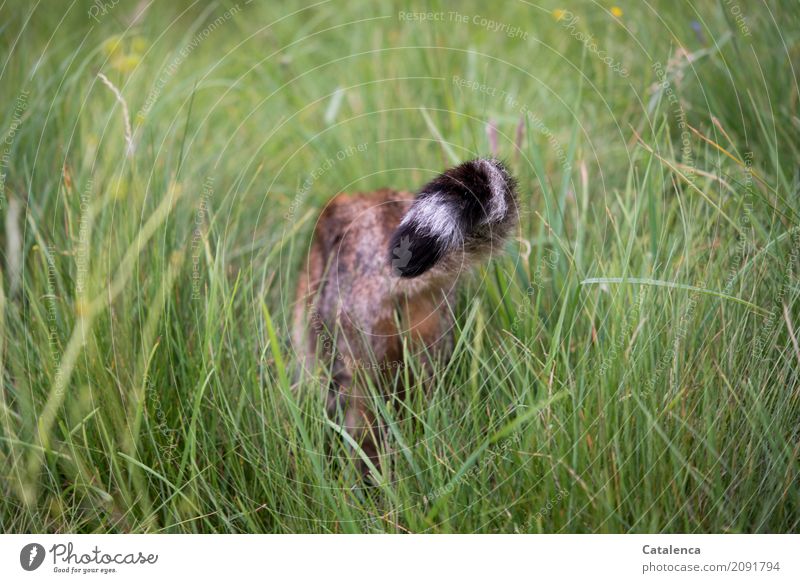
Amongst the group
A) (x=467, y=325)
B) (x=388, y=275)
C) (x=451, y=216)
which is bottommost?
(x=467, y=325)

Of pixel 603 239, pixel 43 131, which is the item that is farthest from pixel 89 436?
pixel 603 239

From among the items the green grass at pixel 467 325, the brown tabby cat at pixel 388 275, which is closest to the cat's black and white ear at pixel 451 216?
the brown tabby cat at pixel 388 275

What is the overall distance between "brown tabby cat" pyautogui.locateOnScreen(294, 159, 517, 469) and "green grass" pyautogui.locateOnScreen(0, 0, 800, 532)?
→ 0.10m

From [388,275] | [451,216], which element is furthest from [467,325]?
[451,216]

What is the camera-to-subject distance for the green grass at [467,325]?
1.91 m

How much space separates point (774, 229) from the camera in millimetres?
2238

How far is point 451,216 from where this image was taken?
189cm

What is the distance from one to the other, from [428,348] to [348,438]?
41 cm

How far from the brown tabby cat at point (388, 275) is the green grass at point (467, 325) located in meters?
0.10

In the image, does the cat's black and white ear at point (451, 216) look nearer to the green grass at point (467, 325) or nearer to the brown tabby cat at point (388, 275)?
the brown tabby cat at point (388, 275)

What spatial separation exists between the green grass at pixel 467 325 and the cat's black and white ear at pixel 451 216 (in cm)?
30

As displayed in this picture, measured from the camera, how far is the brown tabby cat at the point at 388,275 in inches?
75.7

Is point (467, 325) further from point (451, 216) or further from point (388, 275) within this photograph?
point (451, 216)

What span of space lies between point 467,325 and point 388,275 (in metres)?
0.28
